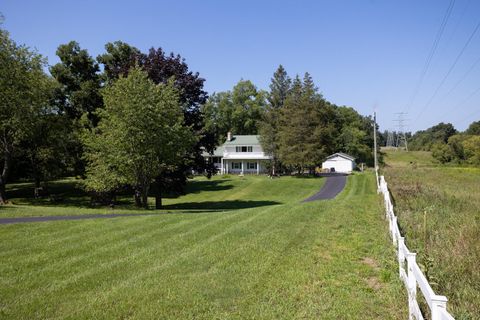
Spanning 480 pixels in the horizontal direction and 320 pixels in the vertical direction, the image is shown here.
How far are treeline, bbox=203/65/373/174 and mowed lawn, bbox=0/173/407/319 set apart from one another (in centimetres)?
3973

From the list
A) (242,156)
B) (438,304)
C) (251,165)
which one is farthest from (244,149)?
(438,304)

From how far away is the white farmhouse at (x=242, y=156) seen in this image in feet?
216

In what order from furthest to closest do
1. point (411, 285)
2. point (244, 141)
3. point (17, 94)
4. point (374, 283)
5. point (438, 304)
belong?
point (244, 141) < point (17, 94) < point (374, 283) < point (411, 285) < point (438, 304)

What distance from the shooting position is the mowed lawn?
6281 millimetres

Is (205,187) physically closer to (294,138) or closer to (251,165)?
(294,138)

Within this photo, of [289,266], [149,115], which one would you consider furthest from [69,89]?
[289,266]

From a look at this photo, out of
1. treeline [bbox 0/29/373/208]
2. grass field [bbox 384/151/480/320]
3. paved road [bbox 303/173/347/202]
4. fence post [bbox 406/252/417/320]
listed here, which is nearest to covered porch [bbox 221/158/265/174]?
paved road [bbox 303/173/347/202]

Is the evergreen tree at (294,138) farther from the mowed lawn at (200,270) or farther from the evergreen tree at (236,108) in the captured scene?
the mowed lawn at (200,270)

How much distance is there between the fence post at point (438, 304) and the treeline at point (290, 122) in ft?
158

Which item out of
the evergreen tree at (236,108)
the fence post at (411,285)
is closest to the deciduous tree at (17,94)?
the fence post at (411,285)

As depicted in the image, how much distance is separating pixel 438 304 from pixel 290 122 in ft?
170

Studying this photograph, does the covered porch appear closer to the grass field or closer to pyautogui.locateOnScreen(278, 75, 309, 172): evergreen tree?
pyautogui.locateOnScreen(278, 75, 309, 172): evergreen tree

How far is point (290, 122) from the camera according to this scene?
5497cm

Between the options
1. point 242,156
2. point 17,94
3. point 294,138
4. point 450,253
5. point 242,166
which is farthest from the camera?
point 242,166
